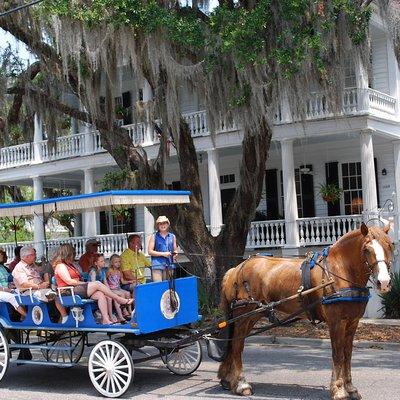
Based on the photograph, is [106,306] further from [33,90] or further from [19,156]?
[19,156]

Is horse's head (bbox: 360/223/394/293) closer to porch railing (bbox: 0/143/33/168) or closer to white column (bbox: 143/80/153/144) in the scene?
white column (bbox: 143/80/153/144)

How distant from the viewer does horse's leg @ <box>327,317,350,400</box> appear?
701 cm

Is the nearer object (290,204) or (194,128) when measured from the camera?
(290,204)

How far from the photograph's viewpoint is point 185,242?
14.9m

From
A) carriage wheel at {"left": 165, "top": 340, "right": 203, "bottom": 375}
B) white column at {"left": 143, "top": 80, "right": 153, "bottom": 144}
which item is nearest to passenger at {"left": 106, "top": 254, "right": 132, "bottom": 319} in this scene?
carriage wheel at {"left": 165, "top": 340, "right": 203, "bottom": 375}

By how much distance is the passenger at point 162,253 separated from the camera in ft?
29.2

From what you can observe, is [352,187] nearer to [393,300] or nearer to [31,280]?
[393,300]

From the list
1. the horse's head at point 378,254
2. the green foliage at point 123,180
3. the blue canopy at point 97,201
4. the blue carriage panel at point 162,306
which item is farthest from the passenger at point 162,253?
the green foliage at point 123,180

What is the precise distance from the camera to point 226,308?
28.1 ft

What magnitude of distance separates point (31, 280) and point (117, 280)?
1223 mm

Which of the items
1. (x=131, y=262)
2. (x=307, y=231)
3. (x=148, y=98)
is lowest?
(x=131, y=262)

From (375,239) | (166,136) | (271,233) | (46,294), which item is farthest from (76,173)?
(375,239)

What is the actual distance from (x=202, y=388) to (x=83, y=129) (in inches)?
678

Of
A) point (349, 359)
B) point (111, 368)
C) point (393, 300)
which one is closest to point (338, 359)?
point (349, 359)
